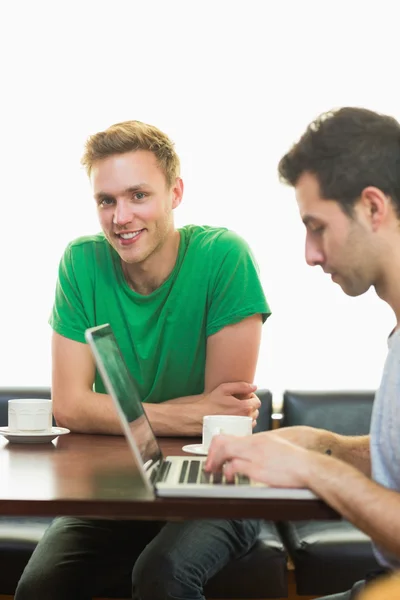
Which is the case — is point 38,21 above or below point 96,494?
above

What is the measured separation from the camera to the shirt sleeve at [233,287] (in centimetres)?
208

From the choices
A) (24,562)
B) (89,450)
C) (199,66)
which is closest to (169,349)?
(89,450)

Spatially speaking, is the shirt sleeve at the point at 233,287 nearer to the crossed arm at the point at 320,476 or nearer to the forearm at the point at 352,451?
the forearm at the point at 352,451

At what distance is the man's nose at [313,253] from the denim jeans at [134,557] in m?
0.59

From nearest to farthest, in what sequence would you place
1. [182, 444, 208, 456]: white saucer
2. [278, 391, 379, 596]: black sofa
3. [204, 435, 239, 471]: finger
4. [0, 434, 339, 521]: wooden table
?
1. [0, 434, 339, 521]: wooden table
2. [204, 435, 239, 471]: finger
3. [182, 444, 208, 456]: white saucer
4. [278, 391, 379, 596]: black sofa

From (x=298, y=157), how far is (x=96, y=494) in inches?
25.5

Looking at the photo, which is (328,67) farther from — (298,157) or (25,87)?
(298,157)

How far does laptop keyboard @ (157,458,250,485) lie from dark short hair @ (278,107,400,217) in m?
0.46

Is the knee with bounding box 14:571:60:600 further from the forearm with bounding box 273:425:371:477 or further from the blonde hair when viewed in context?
the blonde hair

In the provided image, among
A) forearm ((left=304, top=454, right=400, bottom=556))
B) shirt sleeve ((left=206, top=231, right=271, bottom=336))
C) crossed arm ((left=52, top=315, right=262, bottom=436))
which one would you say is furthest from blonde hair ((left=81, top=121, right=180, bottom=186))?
forearm ((left=304, top=454, right=400, bottom=556))

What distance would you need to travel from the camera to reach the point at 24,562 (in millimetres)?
2258

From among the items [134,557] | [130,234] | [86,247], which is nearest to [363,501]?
[134,557]

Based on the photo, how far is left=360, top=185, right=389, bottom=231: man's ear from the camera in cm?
136

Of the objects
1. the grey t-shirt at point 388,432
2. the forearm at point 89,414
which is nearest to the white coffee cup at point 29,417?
the forearm at point 89,414
